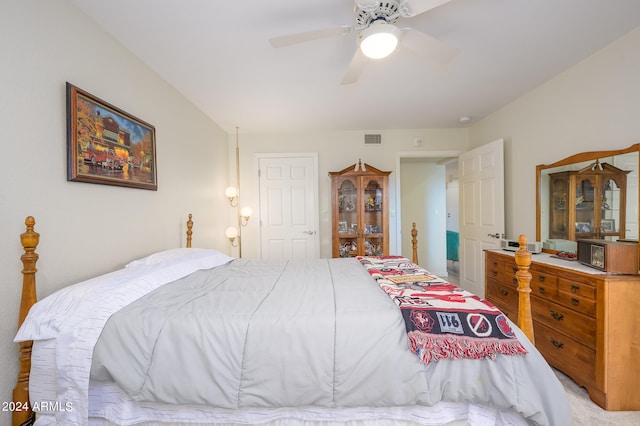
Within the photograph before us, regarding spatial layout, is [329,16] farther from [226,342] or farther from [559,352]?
[559,352]

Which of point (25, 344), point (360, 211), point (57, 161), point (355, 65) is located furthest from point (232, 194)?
point (25, 344)

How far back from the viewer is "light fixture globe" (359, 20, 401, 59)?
1.36 meters

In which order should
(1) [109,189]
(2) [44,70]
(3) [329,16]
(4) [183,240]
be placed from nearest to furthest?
(2) [44,70]
(3) [329,16]
(1) [109,189]
(4) [183,240]

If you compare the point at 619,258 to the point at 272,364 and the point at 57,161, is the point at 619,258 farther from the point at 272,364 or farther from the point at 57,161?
the point at 57,161

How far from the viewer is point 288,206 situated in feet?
12.9

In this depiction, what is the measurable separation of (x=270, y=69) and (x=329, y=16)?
75cm

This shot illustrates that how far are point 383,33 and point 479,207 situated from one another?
2.81m

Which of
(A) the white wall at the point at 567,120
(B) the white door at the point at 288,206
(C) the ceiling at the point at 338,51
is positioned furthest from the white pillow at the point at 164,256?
(A) the white wall at the point at 567,120

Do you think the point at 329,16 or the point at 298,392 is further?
the point at 329,16

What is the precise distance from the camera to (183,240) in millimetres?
2656

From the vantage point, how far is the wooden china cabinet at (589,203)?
188cm

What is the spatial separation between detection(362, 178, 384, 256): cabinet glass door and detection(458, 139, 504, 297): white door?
1.22 metres

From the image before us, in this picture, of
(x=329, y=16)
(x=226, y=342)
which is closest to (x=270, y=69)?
(x=329, y=16)

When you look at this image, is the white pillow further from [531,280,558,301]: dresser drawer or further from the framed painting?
[531,280,558,301]: dresser drawer
